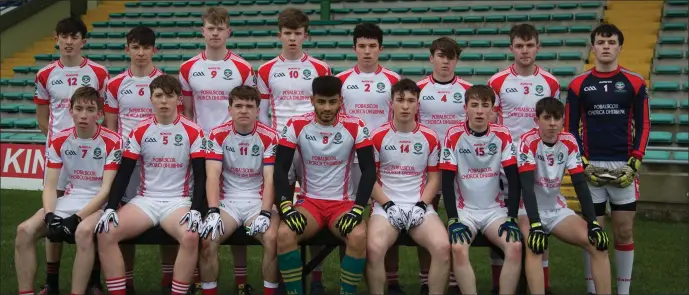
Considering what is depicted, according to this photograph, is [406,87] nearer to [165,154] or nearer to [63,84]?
[165,154]

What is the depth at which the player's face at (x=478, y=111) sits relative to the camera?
4613 mm

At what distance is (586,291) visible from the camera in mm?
5379

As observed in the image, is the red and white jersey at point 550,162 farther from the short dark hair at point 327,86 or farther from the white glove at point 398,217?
the short dark hair at point 327,86

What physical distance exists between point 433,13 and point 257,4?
4218 mm

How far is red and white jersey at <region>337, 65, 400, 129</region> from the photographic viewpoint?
5230 millimetres

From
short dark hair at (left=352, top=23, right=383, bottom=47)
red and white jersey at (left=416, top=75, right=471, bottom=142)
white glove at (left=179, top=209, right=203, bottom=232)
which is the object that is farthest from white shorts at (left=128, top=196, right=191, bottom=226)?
red and white jersey at (left=416, top=75, right=471, bottom=142)

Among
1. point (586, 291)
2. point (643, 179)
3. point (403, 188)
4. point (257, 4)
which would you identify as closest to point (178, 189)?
point (403, 188)

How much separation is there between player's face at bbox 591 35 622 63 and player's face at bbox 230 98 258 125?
241 centimetres

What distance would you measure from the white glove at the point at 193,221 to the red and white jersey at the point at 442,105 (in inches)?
70.5

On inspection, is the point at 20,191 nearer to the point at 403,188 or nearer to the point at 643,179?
the point at 403,188

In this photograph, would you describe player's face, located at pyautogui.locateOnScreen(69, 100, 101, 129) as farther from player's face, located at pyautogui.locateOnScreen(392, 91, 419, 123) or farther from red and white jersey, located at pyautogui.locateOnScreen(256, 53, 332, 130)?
player's face, located at pyautogui.locateOnScreen(392, 91, 419, 123)

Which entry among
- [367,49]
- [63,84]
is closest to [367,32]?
[367,49]

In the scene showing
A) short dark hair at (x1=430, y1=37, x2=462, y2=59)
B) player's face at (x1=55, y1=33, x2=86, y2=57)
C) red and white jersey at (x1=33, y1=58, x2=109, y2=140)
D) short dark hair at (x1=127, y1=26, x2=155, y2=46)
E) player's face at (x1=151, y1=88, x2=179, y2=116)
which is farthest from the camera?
red and white jersey at (x1=33, y1=58, x2=109, y2=140)

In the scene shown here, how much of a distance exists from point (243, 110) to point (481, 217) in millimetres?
1756
